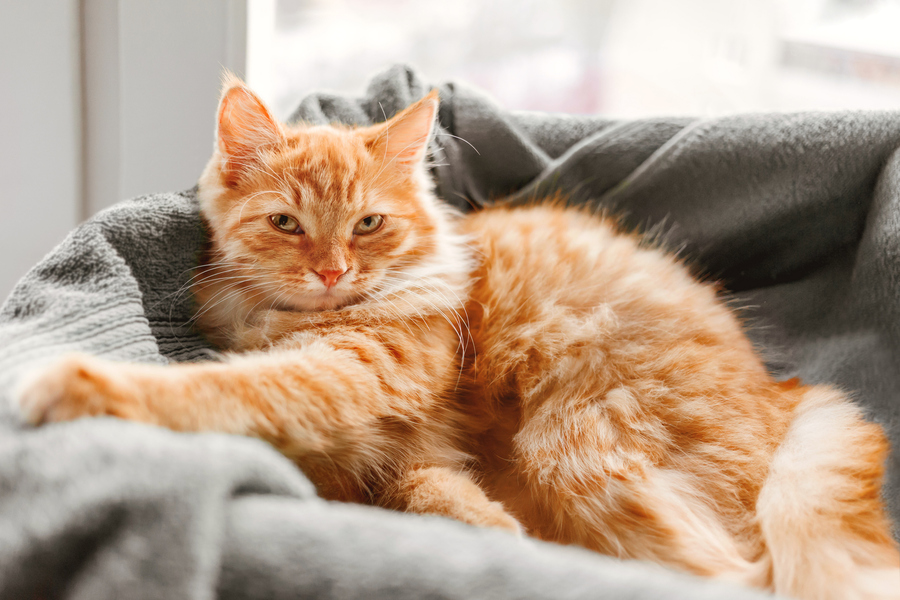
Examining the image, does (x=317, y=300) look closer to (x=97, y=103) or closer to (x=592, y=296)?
(x=592, y=296)

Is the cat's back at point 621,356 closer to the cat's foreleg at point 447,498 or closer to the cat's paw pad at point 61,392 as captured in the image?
the cat's foreleg at point 447,498

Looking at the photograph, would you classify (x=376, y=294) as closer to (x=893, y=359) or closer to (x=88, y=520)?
(x=88, y=520)

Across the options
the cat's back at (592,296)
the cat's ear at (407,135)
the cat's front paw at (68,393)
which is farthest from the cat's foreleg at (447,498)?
the cat's ear at (407,135)

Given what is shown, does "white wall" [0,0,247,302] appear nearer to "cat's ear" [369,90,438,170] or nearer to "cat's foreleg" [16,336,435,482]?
"cat's ear" [369,90,438,170]

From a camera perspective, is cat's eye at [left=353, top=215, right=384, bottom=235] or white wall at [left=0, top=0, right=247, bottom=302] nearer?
cat's eye at [left=353, top=215, right=384, bottom=235]

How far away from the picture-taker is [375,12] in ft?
5.92

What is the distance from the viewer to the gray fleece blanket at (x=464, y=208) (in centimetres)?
61

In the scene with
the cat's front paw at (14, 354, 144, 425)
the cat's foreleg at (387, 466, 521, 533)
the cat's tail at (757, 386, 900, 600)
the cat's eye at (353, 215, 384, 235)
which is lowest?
the cat's foreleg at (387, 466, 521, 533)

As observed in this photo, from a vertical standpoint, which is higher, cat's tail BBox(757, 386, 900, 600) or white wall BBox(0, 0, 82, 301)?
white wall BBox(0, 0, 82, 301)

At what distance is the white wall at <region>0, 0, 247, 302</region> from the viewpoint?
1.45 m

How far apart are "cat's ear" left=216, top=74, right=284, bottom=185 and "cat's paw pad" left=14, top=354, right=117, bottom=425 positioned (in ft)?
1.77

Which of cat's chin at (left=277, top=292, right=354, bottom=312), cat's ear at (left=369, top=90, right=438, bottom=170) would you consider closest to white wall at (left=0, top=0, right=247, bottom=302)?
cat's ear at (left=369, top=90, right=438, bottom=170)

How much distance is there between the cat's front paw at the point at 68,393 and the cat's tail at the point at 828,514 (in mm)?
957

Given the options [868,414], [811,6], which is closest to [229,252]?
[868,414]
